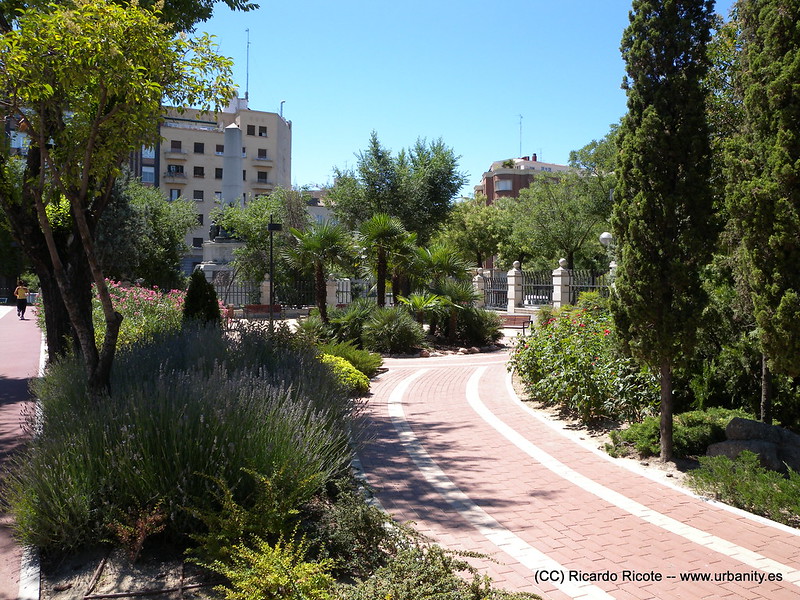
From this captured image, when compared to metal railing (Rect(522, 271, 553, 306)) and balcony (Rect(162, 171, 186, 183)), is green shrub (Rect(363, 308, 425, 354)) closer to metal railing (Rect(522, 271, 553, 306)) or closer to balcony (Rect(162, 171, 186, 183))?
metal railing (Rect(522, 271, 553, 306))

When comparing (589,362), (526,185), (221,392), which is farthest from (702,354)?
(526,185)

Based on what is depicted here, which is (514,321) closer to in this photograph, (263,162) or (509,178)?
(263,162)

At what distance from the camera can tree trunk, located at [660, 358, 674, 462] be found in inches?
273

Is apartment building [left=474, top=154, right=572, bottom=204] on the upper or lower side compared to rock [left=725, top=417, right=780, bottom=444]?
upper

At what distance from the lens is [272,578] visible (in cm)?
320

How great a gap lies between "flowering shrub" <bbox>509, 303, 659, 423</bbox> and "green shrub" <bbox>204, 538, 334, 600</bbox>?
17.2 ft

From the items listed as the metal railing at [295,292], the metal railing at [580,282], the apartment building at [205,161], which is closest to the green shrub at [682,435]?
the metal railing at [580,282]

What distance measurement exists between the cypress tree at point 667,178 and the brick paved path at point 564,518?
1.30 meters

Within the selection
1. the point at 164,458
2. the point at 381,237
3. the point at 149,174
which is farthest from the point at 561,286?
the point at 149,174

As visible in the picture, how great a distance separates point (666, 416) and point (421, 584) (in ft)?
14.7

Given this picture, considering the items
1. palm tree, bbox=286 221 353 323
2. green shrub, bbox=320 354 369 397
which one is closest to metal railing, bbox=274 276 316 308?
palm tree, bbox=286 221 353 323

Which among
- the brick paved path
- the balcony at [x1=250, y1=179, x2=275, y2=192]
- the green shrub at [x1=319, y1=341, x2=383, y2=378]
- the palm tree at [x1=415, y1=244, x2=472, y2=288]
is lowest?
the brick paved path

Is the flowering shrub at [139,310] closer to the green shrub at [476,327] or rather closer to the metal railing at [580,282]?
the green shrub at [476,327]

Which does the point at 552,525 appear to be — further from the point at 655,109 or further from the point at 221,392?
the point at 655,109
